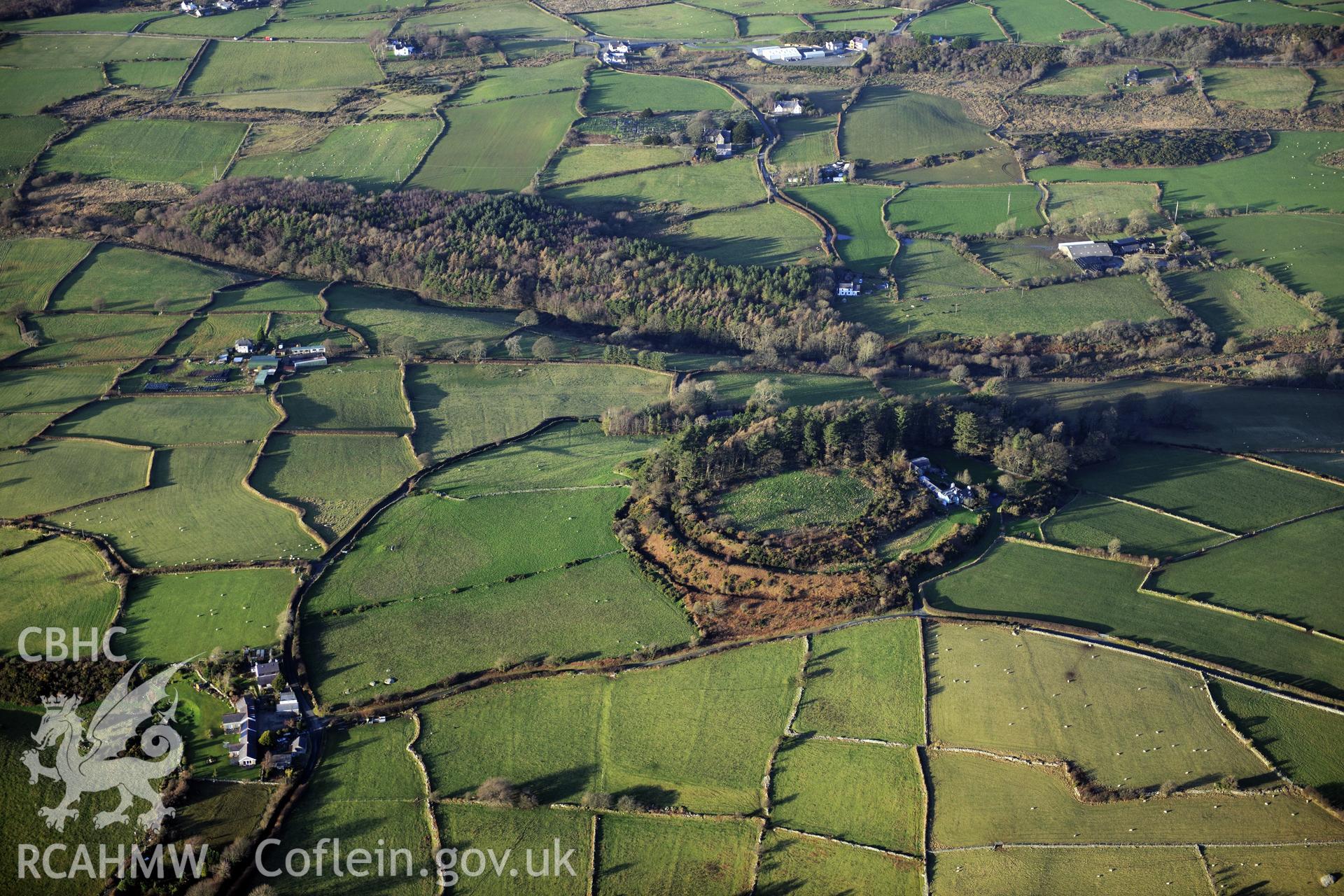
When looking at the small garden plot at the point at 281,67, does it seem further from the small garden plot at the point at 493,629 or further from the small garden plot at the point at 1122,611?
the small garden plot at the point at 1122,611

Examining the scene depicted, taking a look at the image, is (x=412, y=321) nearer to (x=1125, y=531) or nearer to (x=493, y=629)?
(x=493, y=629)

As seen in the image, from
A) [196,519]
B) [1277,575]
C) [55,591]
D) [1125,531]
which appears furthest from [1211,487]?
[55,591]

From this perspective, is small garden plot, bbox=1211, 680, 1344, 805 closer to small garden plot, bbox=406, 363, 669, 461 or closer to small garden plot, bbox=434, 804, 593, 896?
small garden plot, bbox=434, 804, 593, 896

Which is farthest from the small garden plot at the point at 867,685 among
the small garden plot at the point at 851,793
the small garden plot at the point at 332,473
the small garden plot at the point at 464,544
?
the small garden plot at the point at 332,473

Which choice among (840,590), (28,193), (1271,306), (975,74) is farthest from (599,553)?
(975,74)

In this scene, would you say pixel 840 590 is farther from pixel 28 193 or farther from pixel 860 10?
pixel 860 10

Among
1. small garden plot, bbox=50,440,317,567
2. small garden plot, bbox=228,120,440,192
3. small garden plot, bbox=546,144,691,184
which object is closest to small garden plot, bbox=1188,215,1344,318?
small garden plot, bbox=546,144,691,184
